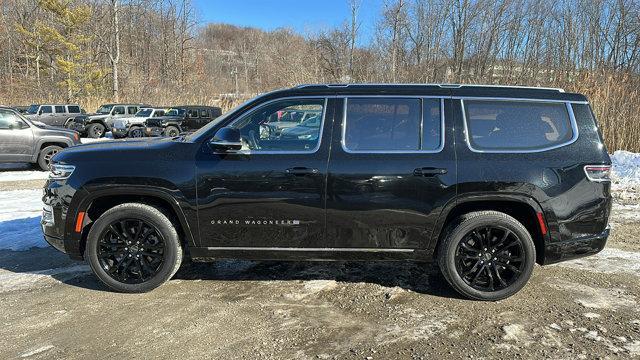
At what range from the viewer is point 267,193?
397 centimetres

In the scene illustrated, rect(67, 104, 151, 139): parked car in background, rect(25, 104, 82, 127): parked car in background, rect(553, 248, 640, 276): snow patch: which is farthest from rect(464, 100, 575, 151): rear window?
rect(25, 104, 82, 127): parked car in background

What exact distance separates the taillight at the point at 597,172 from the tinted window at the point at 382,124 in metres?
1.49

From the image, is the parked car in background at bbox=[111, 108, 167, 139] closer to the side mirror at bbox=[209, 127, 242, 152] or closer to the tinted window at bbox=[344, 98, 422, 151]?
the side mirror at bbox=[209, 127, 242, 152]

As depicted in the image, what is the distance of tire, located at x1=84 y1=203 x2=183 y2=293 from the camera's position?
415 cm

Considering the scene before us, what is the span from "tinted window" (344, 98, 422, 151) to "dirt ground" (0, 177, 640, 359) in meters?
1.41

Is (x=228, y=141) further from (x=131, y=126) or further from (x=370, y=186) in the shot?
(x=131, y=126)

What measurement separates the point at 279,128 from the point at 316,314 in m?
1.71

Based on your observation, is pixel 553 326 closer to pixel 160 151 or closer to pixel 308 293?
pixel 308 293

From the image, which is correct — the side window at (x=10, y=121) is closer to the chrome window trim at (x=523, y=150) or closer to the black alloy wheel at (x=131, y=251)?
the black alloy wheel at (x=131, y=251)

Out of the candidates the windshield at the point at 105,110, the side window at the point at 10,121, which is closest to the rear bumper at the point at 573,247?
the side window at the point at 10,121

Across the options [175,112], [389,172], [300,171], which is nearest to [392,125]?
[389,172]

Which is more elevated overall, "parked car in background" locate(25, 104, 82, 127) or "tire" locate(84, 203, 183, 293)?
"parked car in background" locate(25, 104, 82, 127)

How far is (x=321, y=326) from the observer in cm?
365

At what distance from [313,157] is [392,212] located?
84cm
